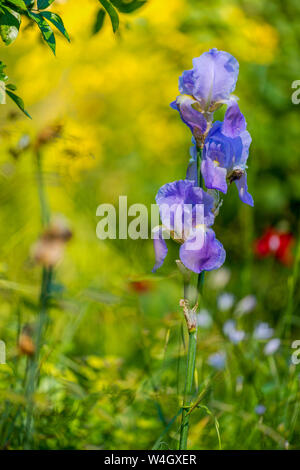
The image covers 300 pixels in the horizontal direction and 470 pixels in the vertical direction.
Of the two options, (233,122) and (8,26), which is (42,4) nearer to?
(8,26)

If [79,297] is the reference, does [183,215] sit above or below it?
above

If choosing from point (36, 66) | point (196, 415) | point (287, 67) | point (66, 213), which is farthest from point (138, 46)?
point (196, 415)

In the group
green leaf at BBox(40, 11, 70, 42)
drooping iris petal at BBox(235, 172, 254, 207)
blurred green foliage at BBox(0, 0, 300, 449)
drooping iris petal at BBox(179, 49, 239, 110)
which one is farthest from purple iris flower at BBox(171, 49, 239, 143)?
blurred green foliage at BBox(0, 0, 300, 449)

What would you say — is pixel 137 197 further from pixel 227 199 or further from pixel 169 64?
pixel 169 64

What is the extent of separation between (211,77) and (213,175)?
6.5 inches

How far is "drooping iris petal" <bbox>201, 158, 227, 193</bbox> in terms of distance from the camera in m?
0.86

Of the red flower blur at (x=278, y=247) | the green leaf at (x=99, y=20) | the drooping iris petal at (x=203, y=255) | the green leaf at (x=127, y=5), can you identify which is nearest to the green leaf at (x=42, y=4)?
the green leaf at (x=127, y=5)

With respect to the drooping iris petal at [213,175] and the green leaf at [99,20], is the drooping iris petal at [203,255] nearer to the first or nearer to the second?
the drooping iris petal at [213,175]

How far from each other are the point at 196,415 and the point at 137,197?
5.65 ft

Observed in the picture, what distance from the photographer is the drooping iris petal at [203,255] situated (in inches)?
33.4

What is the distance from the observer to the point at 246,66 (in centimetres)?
274

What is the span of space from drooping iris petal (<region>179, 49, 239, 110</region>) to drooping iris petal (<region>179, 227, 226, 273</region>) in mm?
230
